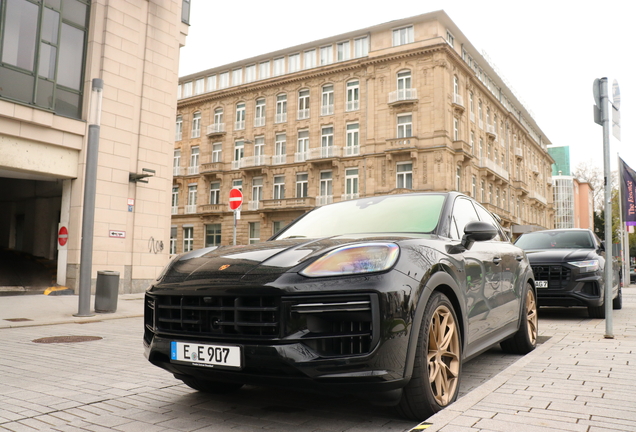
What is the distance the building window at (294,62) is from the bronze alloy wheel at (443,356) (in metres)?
38.8

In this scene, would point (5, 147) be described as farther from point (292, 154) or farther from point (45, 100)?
point (292, 154)

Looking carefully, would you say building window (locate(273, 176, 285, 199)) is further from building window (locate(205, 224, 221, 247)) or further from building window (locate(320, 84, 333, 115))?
building window (locate(205, 224, 221, 247))

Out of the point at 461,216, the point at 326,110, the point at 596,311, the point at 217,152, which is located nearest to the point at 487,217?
the point at 461,216

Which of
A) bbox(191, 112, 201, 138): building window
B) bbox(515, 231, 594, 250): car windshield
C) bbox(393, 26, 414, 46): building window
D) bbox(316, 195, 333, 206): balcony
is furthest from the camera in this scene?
bbox(191, 112, 201, 138): building window

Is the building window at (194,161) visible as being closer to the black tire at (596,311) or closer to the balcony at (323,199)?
the balcony at (323,199)

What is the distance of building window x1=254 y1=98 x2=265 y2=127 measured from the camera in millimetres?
41781

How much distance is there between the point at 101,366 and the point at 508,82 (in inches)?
1999

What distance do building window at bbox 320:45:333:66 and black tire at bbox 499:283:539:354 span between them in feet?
116

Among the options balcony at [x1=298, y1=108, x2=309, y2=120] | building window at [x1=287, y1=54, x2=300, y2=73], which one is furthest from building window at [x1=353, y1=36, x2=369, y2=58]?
balcony at [x1=298, y1=108, x2=309, y2=120]

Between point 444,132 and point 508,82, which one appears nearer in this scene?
point 444,132

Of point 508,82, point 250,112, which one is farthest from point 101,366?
point 508,82

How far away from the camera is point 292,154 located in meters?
39.7

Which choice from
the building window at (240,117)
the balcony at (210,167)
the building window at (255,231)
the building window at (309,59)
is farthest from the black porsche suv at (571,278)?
the balcony at (210,167)

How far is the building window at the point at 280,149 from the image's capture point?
40219 millimetres
